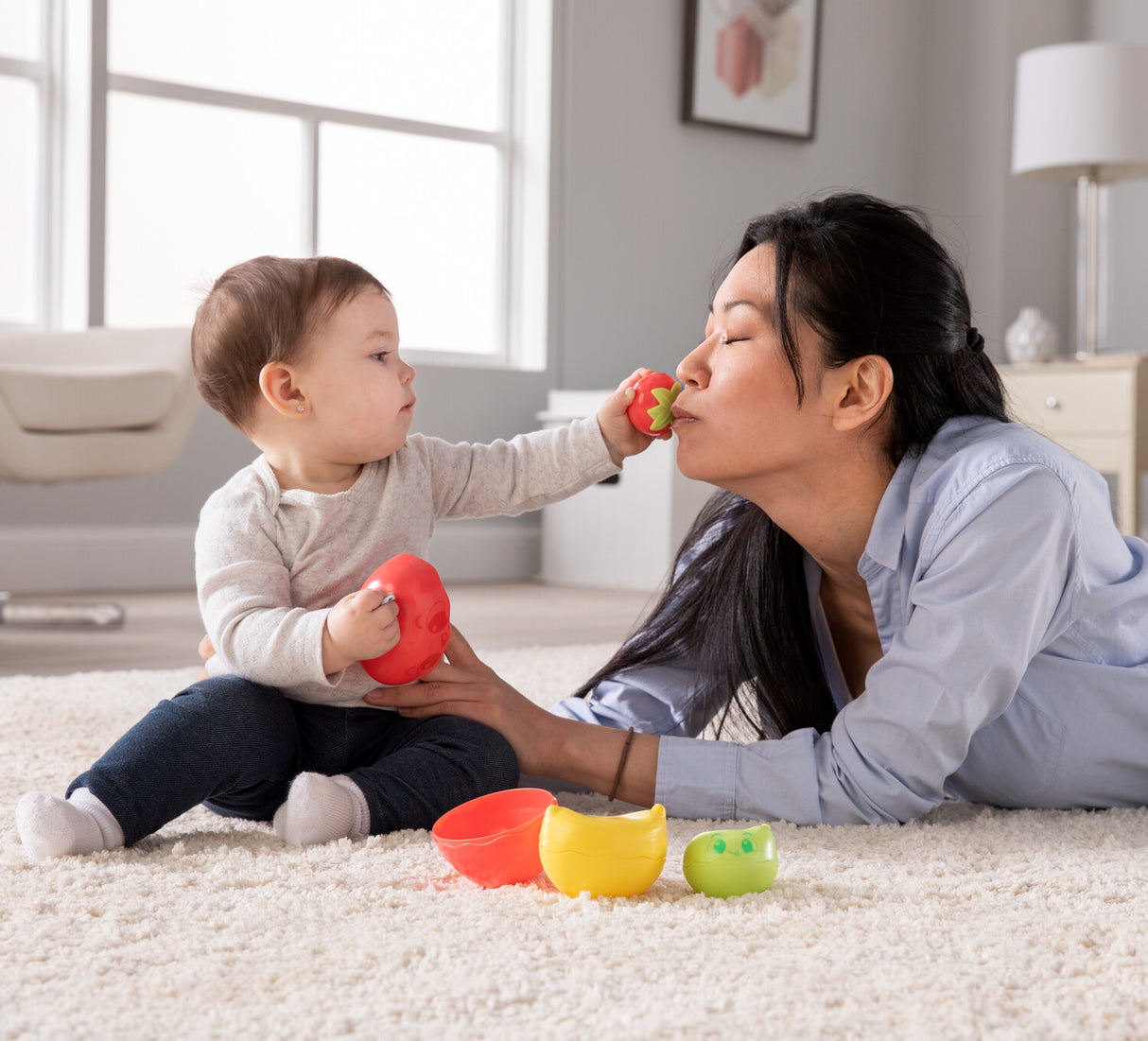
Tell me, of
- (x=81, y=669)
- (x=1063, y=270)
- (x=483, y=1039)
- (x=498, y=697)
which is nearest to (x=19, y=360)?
(x=81, y=669)

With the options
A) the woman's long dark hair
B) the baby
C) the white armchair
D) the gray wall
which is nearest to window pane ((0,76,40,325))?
the gray wall

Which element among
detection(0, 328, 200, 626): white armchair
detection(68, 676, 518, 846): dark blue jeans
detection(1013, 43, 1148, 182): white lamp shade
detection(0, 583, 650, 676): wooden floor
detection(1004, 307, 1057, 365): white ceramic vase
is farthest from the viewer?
detection(1004, 307, 1057, 365): white ceramic vase

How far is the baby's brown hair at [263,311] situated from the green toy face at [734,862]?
1.83 ft

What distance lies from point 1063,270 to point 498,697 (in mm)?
4557

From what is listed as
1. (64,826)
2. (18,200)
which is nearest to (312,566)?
(64,826)

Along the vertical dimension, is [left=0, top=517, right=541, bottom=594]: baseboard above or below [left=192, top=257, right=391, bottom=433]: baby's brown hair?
below

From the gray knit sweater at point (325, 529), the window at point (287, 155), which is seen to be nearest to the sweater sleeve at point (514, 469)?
the gray knit sweater at point (325, 529)

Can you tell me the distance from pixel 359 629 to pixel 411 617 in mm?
48

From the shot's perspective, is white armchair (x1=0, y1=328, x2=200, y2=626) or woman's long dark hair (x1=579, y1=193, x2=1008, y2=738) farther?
white armchair (x1=0, y1=328, x2=200, y2=626)

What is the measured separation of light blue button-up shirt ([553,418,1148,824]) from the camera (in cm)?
104

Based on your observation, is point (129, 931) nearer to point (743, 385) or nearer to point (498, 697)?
point (498, 697)

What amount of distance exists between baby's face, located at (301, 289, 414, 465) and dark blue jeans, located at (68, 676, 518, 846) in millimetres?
228

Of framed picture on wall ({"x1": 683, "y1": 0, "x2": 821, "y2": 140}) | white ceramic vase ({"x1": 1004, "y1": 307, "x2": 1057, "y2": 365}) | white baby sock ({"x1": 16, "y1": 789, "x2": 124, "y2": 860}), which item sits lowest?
white baby sock ({"x1": 16, "y1": 789, "x2": 124, "y2": 860})

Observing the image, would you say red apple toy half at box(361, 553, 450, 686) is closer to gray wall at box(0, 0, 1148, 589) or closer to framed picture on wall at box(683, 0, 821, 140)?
gray wall at box(0, 0, 1148, 589)
